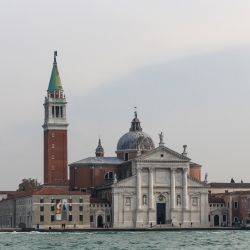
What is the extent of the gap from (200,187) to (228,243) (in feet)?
121

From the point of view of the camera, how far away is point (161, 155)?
122062 millimetres

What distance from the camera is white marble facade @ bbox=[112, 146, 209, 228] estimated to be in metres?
122

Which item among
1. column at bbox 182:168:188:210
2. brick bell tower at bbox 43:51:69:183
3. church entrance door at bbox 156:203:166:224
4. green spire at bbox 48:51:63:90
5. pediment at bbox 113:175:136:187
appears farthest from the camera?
green spire at bbox 48:51:63:90

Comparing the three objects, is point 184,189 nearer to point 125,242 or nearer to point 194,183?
point 194,183

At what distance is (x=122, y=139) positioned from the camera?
135 metres

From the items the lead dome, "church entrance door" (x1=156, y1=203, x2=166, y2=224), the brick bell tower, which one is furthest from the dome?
"church entrance door" (x1=156, y1=203, x2=166, y2=224)

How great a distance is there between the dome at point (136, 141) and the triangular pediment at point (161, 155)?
1030 centimetres

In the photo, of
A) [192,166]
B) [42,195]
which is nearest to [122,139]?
[192,166]

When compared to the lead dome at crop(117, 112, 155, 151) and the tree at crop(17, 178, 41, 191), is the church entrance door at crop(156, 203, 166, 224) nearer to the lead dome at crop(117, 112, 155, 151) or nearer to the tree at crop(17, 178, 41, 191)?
the lead dome at crop(117, 112, 155, 151)

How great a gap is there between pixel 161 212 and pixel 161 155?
21.2ft

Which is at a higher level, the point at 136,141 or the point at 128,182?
the point at 136,141

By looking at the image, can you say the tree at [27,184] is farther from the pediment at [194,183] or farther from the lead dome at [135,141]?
the pediment at [194,183]

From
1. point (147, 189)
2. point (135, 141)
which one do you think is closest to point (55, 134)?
point (135, 141)

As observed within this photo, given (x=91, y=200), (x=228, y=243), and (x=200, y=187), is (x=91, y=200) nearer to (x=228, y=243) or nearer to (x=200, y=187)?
(x=200, y=187)
